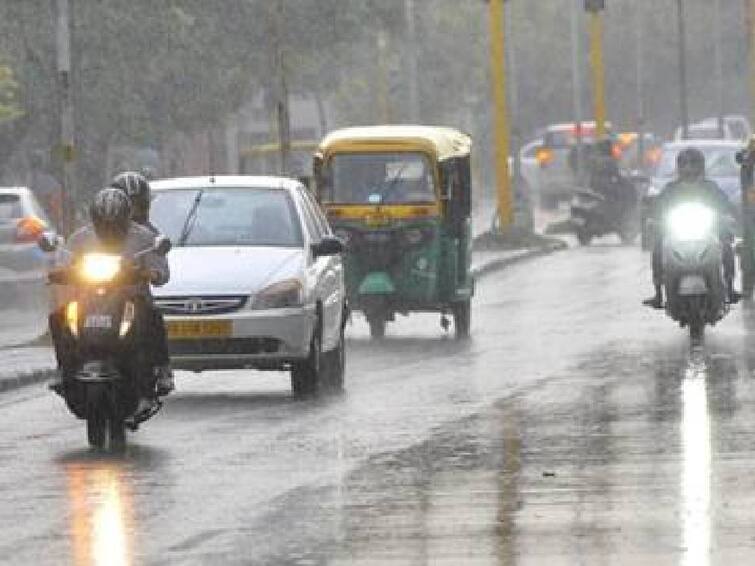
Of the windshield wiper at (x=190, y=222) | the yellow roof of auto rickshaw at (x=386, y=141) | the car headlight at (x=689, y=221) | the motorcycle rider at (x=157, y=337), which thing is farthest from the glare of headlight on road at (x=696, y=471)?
the yellow roof of auto rickshaw at (x=386, y=141)

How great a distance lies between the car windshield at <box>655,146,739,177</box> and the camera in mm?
49625

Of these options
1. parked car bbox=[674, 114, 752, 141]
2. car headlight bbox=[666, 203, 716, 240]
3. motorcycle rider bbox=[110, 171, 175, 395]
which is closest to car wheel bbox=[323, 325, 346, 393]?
motorcycle rider bbox=[110, 171, 175, 395]

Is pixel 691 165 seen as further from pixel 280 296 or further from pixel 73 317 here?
pixel 73 317

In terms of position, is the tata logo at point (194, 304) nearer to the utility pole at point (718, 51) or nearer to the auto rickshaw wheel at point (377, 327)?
the auto rickshaw wheel at point (377, 327)

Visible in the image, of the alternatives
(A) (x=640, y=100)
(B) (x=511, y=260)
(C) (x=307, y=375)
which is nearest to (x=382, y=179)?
(C) (x=307, y=375)

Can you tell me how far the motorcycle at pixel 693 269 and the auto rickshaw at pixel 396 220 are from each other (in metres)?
2.80

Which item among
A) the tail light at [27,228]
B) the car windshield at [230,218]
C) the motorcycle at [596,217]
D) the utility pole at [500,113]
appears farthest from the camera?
the motorcycle at [596,217]

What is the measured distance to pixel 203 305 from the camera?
21.2 metres

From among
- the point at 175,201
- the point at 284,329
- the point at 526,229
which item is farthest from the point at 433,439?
the point at 526,229

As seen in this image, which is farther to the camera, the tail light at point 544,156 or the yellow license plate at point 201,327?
the tail light at point 544,156

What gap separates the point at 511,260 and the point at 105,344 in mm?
30301

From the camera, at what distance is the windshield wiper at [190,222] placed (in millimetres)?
22703

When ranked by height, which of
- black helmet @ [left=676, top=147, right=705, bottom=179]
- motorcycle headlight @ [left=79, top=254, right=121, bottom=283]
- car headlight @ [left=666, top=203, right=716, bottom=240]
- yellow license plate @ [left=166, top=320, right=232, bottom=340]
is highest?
motorcycle headlight @ [left=79, top=254, right=121, bottom=283]

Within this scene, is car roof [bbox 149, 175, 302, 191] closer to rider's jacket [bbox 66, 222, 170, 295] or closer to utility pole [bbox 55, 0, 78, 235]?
rider's jacket [bbox 66, 222, 170, 295]
